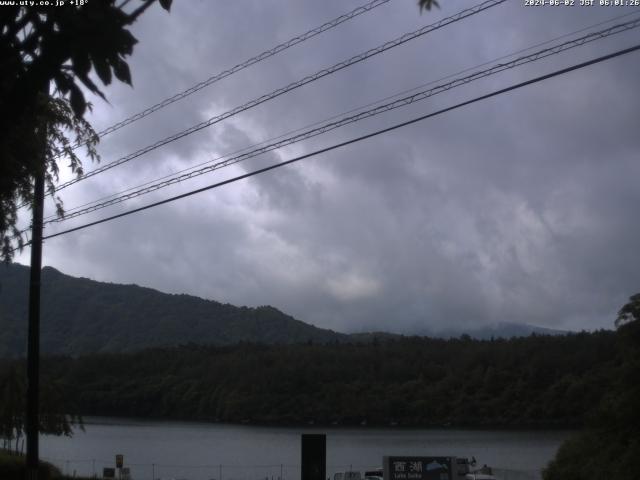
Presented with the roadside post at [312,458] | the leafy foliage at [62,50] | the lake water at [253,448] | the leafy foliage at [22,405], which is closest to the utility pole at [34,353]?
the leafy foliage at [22,405]

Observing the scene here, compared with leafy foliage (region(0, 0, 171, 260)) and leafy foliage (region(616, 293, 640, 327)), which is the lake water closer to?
leafy foliage (region(616, 293, 640, 327))

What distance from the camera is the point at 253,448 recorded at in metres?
78.8

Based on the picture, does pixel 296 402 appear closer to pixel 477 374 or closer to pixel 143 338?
pixel 477 374

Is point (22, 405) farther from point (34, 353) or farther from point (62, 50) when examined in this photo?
point (62, 50)

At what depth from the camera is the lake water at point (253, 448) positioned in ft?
200

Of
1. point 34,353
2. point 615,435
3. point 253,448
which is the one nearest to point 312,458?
point 34,353

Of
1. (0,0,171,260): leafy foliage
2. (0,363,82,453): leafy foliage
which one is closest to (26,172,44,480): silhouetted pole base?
(0,363,82,453): leafy foliage

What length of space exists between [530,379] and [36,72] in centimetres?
8397

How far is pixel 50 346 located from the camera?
547 feet

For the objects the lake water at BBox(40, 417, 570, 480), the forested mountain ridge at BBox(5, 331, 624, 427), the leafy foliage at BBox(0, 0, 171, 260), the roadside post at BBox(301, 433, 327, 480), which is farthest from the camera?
the forested mountain ridge at BBox(5, 331, 624, 427)

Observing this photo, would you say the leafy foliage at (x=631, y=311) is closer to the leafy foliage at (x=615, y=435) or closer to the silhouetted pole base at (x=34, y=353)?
the leafy foliage at (x=615, y=435)

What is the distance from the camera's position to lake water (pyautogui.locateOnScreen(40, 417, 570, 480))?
2404 inches

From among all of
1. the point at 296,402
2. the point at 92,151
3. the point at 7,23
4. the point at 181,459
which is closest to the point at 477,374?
the point at 296,402

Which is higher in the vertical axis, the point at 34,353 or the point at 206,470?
the point at 34,353
